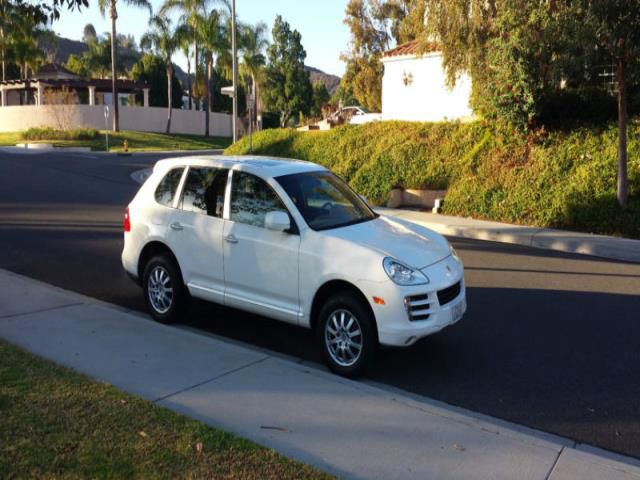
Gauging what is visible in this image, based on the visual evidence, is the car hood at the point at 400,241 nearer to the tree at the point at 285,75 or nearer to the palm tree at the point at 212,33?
the palm tree at the point at 212,33

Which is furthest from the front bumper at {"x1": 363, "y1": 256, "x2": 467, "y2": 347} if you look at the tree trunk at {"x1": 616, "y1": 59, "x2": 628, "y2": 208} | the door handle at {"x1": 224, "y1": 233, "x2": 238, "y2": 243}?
the tree trunk at {"x1": 616, "y1": 59, "x2": 628, "y2": 208}

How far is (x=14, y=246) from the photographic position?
11.9 m

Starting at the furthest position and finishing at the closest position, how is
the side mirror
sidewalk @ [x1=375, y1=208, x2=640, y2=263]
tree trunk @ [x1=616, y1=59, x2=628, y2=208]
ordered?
tree trunk @ [x1=616, y1=59, x2=628, y2=208], sidewalk @ [x1=375, y1=208, x2=640, y2=263], the side mirror

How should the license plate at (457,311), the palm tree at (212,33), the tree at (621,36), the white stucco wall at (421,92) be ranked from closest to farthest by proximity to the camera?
the license plate at (457,311), the tree at (621,36), the white stucco wall at (421,92), the palm tree at (212,33)

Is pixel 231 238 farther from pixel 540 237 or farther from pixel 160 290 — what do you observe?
pixel 540 237

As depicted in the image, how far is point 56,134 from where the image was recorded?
45312 mm

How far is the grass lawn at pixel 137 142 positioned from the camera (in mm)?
42875

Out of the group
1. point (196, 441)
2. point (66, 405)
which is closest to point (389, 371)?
point (196, 441)

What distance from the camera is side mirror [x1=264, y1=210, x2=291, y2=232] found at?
20.3 ft

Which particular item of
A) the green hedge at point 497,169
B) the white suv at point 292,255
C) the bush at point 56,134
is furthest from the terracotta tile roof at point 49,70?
the white suv at point 292,255

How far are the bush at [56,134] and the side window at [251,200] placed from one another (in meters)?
41.4

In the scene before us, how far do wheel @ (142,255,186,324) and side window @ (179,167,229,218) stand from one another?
660 millimetres

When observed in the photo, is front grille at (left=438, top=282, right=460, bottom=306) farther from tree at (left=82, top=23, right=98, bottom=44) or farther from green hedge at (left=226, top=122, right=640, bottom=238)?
tree at (left=82, top=23, right=98, bottom=44)

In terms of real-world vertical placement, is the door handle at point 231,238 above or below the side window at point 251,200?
below
